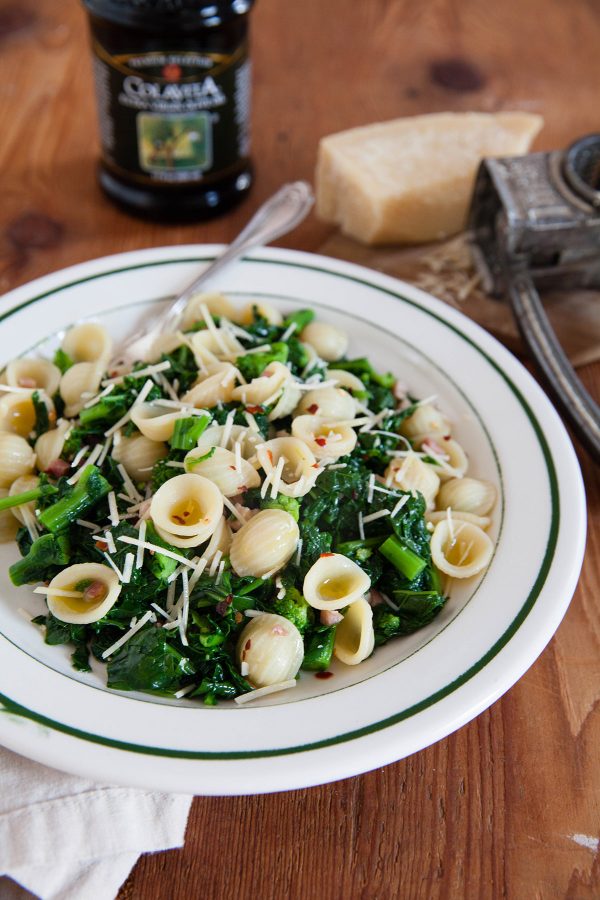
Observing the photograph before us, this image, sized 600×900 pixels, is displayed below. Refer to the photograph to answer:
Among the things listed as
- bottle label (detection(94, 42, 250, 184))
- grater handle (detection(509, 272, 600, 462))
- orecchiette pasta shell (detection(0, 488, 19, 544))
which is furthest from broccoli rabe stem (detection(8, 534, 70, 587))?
bottle label (detection(94, 42, 250, 184))

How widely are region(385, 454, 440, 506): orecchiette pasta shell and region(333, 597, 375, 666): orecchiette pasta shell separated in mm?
287

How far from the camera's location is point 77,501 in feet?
5.57

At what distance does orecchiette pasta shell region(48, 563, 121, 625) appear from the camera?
153 cm

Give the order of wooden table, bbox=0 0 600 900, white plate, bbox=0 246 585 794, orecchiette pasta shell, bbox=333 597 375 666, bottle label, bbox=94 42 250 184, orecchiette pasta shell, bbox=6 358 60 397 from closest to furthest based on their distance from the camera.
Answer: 1. white plate, bbox=0 246 585 794
2. wooden table, bbox=0 0 600 900
3. orecchiette pasta shell, bbox=333 597 375 666
4. orecchiette pasta shell, bbox=6 358 60 397
5. bottle label, bbox=94 42 250 184

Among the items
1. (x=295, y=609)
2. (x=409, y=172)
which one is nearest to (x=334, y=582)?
(x=295, y=609)

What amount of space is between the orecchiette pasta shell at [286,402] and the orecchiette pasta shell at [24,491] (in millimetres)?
528

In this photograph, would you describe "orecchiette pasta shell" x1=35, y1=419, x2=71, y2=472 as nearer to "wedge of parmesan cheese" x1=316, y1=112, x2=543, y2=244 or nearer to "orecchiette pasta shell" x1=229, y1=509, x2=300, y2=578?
"orecchiette pasta shell" x1=229, y1=509, x2=300, y2=578

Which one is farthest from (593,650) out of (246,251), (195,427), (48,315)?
(48,315)

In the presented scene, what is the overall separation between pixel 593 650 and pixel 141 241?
1.92 m

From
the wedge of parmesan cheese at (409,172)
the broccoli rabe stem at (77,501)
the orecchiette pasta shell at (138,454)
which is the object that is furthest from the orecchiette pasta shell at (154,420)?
the wedge of parmesan cheese at (409,172)

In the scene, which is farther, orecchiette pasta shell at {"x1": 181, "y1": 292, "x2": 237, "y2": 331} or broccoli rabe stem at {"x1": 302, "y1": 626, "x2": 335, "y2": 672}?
orecchiette pasta shell at {"x1": 181, "y1": 292, "x2": 237, "y2": 331}

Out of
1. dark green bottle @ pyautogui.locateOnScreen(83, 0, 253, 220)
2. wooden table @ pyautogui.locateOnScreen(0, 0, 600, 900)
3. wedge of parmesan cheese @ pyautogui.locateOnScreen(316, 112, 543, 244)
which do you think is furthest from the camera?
wedge of parmesan cheese @ pyautogui.locateOnScreen(316, 112, 543, 244)

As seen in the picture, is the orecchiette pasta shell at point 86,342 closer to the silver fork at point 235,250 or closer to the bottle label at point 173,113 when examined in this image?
the silver fork at point 235,250

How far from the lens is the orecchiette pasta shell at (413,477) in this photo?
5.94 ft
